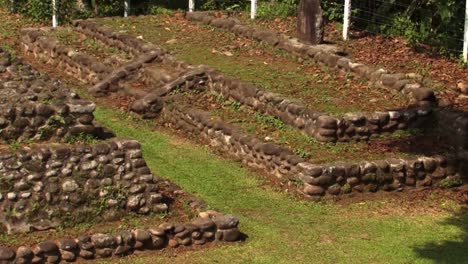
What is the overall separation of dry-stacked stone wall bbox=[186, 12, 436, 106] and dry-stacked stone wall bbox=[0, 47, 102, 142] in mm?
5507

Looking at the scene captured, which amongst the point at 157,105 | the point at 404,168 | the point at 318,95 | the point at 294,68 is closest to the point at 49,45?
the point at 157,105

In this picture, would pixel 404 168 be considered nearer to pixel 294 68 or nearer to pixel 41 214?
pixel 294 68


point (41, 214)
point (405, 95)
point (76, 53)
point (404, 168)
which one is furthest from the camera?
point (76, 53)

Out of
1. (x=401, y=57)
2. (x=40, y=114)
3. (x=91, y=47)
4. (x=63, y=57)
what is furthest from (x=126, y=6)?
(x=40, y=114)

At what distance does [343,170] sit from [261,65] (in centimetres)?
432

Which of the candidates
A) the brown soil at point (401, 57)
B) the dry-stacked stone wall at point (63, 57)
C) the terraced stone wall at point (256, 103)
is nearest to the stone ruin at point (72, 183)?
the terraced stone wall at point (256, 103)

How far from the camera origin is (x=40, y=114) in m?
10.2

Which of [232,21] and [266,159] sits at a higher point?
[232,21]

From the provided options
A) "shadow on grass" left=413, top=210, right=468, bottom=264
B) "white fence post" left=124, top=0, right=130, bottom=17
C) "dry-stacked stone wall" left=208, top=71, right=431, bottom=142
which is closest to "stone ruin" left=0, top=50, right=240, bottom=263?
"shadow on grass" left=413, top=210, right=468, bottom=264

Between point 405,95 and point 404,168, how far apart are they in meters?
2.08

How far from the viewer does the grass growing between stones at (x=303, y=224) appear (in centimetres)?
1023

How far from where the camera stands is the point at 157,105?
15.3 metres

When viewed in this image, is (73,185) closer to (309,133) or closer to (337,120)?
(309,133)

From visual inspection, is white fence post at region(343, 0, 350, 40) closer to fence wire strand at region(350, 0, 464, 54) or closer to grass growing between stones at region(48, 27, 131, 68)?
fence wire strand at region(350, 0, 464, 54)
